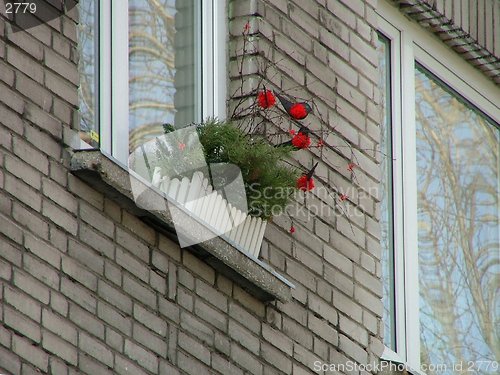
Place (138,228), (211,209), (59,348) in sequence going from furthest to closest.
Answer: (211,209) < (138,228) < (59,348)

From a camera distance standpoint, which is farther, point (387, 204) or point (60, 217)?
point (387, 204)

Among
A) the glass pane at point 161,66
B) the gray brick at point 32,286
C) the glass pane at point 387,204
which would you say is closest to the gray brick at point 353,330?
the glass pane at point 387,204

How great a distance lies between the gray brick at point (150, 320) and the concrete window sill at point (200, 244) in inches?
→ 13.1

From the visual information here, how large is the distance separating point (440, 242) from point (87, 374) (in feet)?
10.8

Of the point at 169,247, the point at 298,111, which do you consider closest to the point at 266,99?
the point at 298,111

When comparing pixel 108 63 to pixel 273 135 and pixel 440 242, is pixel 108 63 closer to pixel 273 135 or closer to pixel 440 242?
pixel 273 135

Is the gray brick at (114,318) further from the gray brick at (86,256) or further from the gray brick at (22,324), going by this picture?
the gray brick at (22,324)

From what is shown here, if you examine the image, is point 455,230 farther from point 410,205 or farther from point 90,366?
point 90,366

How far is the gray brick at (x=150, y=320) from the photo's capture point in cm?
594

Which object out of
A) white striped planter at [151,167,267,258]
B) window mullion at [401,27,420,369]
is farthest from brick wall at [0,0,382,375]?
window mullion at [401,27,420,369]

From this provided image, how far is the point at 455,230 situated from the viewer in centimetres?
867

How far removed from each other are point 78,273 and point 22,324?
366 millimetres

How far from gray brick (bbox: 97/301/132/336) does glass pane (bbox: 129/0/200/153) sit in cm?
75

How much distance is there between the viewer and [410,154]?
8.20 m
